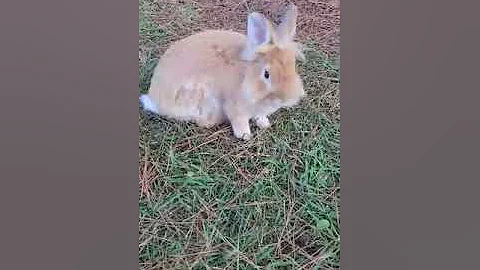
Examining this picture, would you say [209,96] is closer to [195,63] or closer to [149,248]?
[195,63]

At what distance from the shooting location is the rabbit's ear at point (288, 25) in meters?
1.64

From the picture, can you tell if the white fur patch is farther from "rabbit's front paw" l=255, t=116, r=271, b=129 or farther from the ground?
"rabbit's front paw" l=255, t=116, r=271, b=129

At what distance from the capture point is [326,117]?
1.67 metres

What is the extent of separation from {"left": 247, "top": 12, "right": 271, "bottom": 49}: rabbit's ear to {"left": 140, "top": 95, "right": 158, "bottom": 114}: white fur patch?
33 centimetres

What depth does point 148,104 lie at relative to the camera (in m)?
1.63

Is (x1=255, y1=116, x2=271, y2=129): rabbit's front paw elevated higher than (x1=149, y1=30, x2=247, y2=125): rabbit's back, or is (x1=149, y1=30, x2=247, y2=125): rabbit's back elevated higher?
(x1=149, y1=30, x2=247, y2=125): rabbit's back

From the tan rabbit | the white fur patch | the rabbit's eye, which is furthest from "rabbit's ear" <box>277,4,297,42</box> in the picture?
the white fur patch

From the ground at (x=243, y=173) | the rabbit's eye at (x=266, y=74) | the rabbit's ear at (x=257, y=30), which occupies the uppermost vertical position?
the rabbit's ear at (x=257, y=30)

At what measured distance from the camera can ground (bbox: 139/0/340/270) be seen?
1602 mm

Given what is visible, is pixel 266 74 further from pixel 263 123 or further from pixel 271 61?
pixel 263 123

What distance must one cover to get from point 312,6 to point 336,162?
1.50 ft

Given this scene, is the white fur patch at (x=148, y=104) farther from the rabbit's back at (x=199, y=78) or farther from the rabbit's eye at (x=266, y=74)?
the rabbit's eye at (x=266, y=74)

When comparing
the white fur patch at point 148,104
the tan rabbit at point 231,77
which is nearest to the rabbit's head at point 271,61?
the tan rabbit at point 231,77

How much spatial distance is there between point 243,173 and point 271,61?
32 cm
